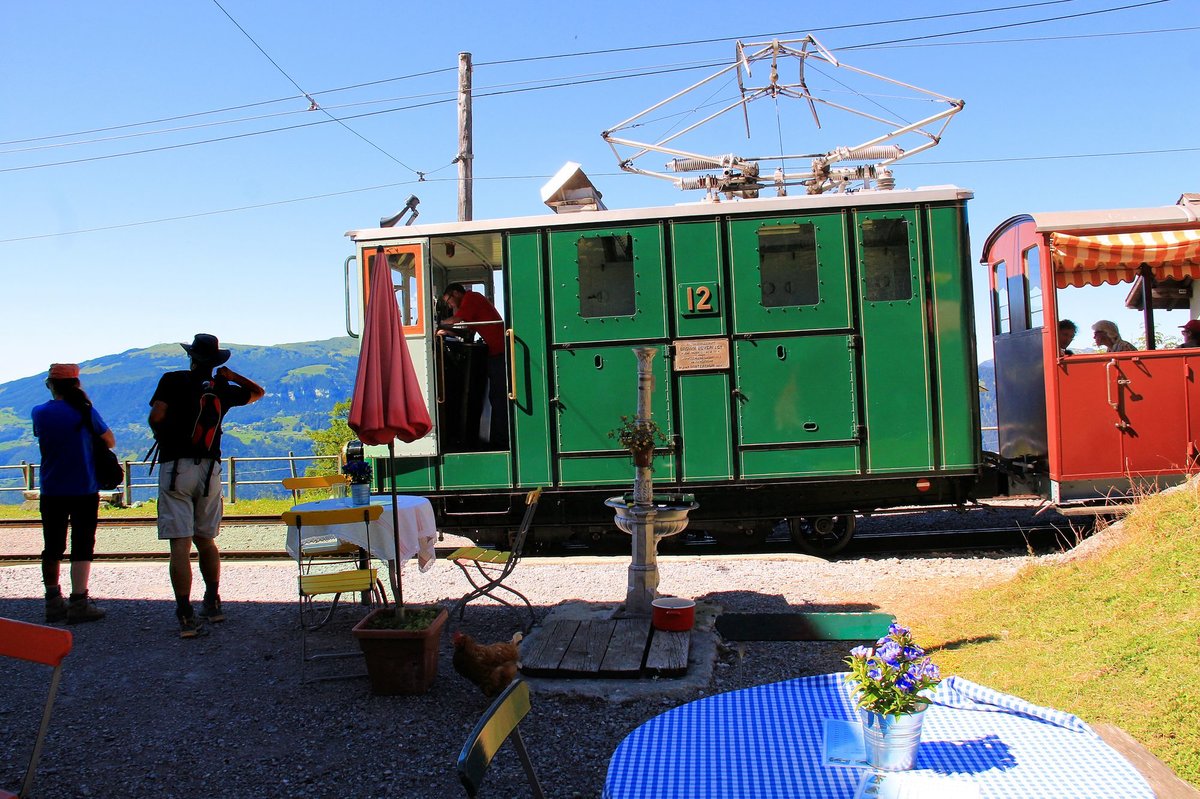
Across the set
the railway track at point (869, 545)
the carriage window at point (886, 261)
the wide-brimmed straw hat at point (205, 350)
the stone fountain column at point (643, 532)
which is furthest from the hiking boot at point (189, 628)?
the carriage window at point (886, 261)

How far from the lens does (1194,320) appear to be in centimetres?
768

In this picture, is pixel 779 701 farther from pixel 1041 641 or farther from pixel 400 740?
pixel 1041 641

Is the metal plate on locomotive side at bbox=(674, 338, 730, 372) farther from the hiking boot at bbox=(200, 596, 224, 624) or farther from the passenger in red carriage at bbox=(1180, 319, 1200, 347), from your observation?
the hiking boot at bbox=(200, 596, 224, 624)

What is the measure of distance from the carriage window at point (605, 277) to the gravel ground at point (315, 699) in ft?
7.32

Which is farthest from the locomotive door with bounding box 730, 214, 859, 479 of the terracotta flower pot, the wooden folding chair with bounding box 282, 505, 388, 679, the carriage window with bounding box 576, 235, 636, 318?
the terracotta flower pot

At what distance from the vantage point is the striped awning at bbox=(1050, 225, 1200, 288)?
7.48 meters

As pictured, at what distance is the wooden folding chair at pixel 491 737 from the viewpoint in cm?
188

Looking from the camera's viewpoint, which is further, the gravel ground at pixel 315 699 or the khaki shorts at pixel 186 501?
the khaki shorts at pixel 186 501

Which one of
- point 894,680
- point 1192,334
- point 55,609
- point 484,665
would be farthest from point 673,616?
point 1192,334

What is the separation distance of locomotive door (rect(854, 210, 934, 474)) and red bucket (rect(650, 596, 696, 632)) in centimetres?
273

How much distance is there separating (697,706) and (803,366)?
5.48m

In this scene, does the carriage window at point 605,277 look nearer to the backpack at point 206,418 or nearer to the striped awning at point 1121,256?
the backpack at point 206,418

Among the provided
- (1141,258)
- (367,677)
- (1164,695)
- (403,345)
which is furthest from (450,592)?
(1141,258)

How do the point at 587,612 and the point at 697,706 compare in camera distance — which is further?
the point at 587,612
